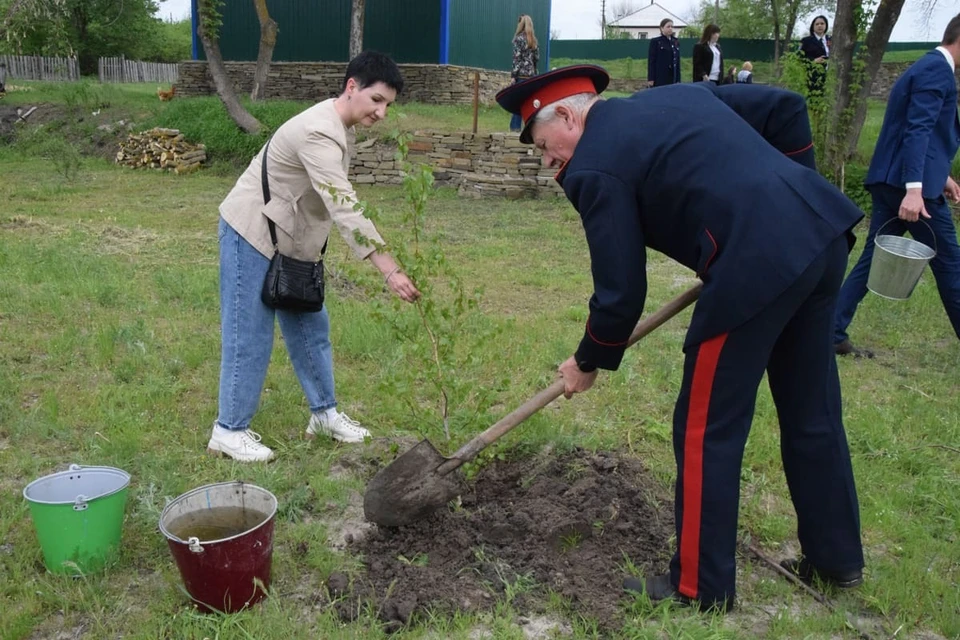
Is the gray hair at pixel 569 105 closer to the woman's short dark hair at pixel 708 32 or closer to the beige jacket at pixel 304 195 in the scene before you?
the beige jacket at pixel 304 195

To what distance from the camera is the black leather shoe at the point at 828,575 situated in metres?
3.03

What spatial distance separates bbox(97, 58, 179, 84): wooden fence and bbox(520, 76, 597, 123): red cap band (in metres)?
36.8

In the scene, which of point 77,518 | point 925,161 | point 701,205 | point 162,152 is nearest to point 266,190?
point 77,518

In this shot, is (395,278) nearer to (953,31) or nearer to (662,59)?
(953,31)

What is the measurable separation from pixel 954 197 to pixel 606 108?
4.10 metres

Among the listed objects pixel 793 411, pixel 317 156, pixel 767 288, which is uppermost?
pixel 317 156

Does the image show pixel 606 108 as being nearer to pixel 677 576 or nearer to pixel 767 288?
pixel 767 288

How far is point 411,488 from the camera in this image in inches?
127

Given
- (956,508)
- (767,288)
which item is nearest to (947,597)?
(956,508)

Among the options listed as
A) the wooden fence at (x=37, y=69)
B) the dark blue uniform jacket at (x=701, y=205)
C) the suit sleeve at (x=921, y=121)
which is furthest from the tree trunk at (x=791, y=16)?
the dark blue uniform jacket at (x=701, y=205)

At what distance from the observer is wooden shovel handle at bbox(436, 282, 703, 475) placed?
297cm

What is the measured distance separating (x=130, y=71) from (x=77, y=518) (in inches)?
1519

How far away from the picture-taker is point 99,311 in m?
6.21

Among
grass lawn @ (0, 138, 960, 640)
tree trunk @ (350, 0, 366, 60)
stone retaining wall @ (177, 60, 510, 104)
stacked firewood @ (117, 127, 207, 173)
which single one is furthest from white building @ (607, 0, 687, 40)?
grass lawn @ (0, 138, 960, 640)
